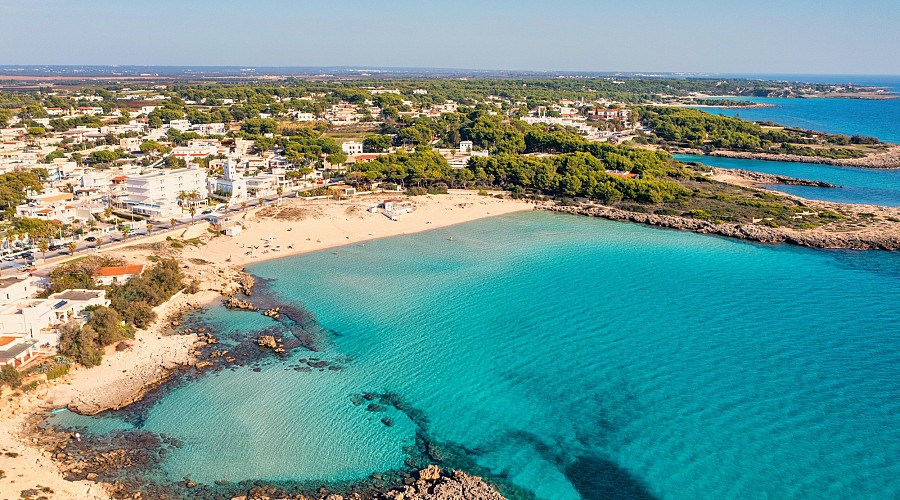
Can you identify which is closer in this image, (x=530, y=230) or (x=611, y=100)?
(x=530, y=230)

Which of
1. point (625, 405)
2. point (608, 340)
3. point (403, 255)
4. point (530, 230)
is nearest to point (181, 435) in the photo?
point (625, 405)

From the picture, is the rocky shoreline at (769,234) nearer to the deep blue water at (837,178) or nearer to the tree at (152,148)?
the deep blue water at (837,178)

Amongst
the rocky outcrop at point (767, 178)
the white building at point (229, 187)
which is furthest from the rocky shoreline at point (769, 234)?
the white building at point (229, 187)

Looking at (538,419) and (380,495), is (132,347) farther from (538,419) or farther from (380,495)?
(538,419)

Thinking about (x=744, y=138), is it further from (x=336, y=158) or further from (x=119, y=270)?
(x=119, y=270)

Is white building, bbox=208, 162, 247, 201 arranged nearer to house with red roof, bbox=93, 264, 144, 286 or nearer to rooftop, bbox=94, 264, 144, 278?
rooftop, bbox=94, 264, 144, 278
